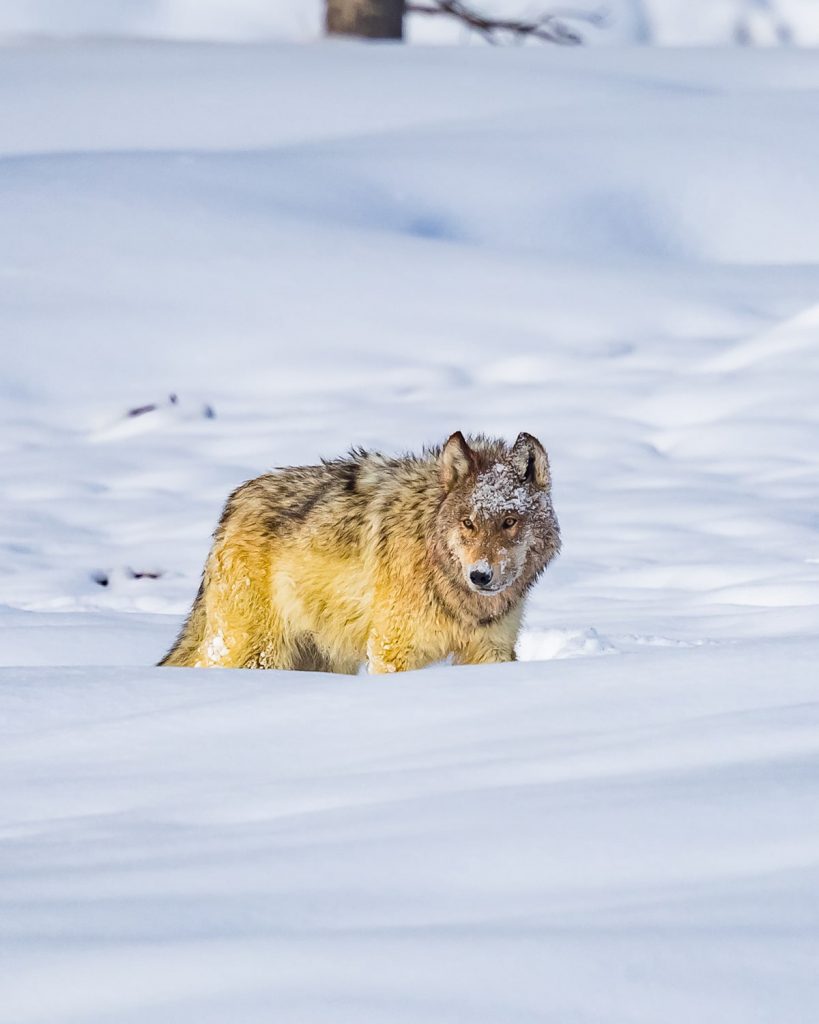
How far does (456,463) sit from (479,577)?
18.2 inches

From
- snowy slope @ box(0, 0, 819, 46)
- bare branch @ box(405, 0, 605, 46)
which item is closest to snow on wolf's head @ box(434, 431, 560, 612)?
snowy slope @ box(0, 0, 819, 46)

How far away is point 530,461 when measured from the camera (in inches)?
221

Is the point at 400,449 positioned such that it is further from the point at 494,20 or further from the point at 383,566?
the point at 494,20

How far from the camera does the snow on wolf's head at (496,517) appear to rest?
17.9 feet

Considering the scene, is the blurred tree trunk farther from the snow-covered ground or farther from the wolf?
the wolf

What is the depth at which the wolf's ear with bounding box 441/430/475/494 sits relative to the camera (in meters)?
5.55

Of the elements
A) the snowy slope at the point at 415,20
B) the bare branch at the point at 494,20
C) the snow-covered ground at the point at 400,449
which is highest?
the snow-covered ground at the point at 400,449

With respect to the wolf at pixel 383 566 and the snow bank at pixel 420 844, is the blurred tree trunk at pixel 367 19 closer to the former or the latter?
the wolf at pixel 383 566

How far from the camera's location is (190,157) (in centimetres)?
1472

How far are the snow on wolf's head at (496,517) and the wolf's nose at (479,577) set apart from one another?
0.03 m

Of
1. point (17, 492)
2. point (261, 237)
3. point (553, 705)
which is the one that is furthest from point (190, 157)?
point (553, 705)

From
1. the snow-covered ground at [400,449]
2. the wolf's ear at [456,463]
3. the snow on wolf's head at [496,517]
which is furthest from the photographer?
the wolf's ear at [456,463]

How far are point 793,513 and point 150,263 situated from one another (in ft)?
20.5

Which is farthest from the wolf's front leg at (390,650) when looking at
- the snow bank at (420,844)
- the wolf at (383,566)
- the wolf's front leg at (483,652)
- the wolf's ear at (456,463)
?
the snow bank at (420,844)
